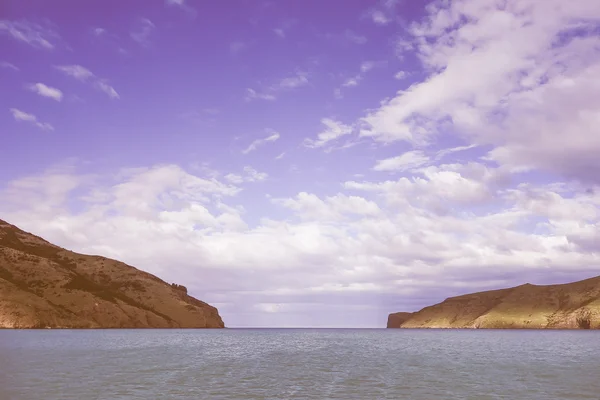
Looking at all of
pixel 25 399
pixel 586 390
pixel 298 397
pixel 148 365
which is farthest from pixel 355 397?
pixel 148 365

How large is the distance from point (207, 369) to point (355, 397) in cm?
2626

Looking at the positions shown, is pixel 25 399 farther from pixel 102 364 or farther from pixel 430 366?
pixel 430 366

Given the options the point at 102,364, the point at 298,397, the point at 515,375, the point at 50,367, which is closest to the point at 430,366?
the point at 515,375

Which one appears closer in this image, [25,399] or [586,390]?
[25,399]

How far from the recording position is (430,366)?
2416 inches

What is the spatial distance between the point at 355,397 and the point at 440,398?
6.30 meters

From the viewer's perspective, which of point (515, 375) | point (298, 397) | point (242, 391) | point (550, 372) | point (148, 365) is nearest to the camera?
point (298, 397)

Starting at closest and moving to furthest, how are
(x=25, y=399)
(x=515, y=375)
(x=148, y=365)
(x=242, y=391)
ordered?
(x=25, y=399) < (x=242, y=391) < (x=515, y=375) < (x=148, y=365)

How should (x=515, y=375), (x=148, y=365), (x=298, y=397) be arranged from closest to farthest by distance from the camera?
(x=298, y=397) < (x=515, y=375) < (x=148, y=365)

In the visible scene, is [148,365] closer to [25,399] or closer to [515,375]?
[25,399]

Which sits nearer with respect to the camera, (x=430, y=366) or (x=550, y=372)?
(x=550, y=372)

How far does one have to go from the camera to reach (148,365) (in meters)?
59.3

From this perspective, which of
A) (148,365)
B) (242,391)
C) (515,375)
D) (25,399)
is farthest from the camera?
(148,365)

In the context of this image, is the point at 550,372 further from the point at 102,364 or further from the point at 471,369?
the point at 102,364
